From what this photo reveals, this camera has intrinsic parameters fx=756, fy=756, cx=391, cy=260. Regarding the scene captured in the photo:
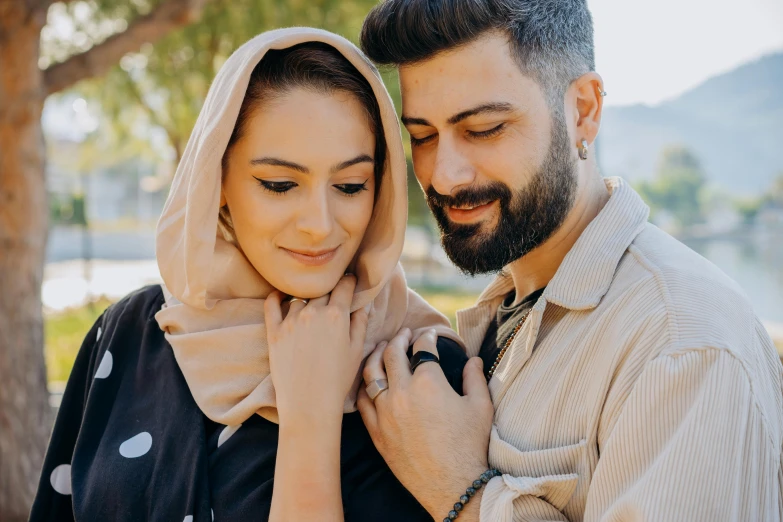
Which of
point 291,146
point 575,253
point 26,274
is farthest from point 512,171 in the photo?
point 26,274

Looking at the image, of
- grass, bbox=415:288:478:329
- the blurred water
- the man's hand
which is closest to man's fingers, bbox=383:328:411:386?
the man's hand

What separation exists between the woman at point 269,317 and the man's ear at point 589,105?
0.57 m

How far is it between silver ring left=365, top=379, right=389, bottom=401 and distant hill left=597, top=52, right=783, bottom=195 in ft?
14.5

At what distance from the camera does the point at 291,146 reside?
80.4 inches

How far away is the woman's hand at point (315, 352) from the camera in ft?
6.68

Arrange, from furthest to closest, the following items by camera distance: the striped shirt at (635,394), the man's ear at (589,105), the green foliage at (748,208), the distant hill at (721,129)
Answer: the green foliage at (748,208) → the distant hill at (721,129) → the man's ear at (589,105) → the striped shirt at (635,394)

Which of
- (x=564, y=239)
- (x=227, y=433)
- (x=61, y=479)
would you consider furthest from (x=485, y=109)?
(x=61, y=479)

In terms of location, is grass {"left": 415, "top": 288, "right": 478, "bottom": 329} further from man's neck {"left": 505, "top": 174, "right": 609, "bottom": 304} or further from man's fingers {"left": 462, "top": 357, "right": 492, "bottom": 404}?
man's fingers {"left": 462, "top": 357, "right": 492, "bottom": 404}

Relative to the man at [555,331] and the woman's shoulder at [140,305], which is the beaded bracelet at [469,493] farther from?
the woman's shoulder at [140,305]

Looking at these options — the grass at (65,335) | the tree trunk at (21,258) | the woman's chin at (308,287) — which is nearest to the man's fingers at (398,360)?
the woman's chin at (308,287)

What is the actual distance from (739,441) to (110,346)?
186 cm

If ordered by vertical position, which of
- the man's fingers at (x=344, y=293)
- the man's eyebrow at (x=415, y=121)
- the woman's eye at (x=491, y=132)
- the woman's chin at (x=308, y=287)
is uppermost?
the man's eyebrow at (x=415, y=121)

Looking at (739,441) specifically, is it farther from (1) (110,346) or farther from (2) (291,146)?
(1) (110,346)

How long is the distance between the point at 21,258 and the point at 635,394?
4075mm
